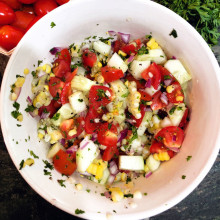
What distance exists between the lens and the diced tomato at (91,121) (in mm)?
1289

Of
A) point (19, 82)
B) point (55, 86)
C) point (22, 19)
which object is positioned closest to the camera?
point (19, 82)

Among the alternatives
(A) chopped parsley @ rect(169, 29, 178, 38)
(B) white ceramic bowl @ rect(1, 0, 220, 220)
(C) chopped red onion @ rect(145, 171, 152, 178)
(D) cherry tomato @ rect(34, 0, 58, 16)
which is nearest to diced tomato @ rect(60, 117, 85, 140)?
(B) white ceramic bowl @ rect(1, 0, 220, 220)

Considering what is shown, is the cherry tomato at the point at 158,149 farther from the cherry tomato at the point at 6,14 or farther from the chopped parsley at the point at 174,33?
the cherry tomato at the point at 6,14

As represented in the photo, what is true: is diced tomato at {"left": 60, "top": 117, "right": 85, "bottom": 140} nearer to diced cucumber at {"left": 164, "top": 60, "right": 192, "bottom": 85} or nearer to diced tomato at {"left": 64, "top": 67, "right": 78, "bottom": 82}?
diced tomato at {"left": 64, "top": 67, "right": 78, "bottom": 82}

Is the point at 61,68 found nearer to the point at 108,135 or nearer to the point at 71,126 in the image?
the point at 71,126

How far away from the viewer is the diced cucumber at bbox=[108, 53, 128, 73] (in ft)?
4.26

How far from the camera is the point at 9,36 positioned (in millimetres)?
1517

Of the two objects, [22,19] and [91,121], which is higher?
[22,19]

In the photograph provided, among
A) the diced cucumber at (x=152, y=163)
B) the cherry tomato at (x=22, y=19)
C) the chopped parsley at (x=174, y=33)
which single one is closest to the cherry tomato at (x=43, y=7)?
the cherry tomato at (x=22, y=19)

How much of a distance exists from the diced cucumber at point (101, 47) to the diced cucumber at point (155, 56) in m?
0.16

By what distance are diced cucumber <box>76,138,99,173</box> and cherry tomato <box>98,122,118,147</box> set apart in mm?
46

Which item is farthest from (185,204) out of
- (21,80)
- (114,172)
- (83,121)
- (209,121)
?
(21,80)

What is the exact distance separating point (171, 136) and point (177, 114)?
98 mm

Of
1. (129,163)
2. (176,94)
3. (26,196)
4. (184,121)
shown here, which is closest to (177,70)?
(176,94)
